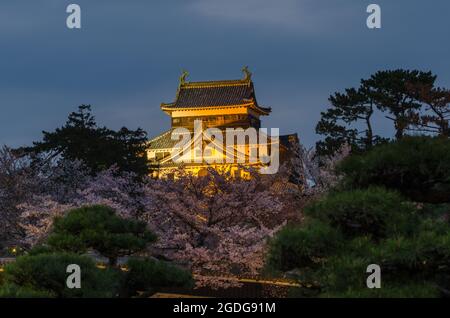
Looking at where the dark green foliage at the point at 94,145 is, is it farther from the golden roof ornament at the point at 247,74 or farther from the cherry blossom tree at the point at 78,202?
the golden roof ornament at the point at 247,74

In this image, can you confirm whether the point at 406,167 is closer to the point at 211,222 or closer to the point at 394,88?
the point at 211,222

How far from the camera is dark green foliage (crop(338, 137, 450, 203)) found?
796 cm

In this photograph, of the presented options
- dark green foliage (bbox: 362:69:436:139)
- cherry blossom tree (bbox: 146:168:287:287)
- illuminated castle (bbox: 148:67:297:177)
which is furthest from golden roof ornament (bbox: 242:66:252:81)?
cherry blossom tree (bbox: 146:168:287:287)

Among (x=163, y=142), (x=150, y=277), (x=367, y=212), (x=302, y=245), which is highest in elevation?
(x=163, y=142)

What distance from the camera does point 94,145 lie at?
34.4m

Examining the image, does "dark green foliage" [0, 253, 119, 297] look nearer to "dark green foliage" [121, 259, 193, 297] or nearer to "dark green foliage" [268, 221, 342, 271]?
"dark green foliage" [121, 259, 193, 297]

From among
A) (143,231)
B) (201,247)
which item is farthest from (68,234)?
(201,247)

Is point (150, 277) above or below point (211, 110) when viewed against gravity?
below

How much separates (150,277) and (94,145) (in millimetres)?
23217

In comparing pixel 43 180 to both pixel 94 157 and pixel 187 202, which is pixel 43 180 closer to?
pixel 94 157

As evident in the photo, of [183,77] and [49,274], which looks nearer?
[49,274]

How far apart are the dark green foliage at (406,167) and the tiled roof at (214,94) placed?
5610 cm

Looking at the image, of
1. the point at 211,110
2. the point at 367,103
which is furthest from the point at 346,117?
the point at 211,110
